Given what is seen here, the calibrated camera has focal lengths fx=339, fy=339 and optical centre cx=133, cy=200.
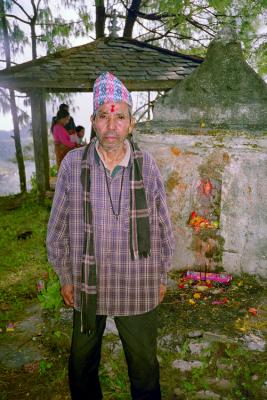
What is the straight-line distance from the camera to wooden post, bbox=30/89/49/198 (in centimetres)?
880

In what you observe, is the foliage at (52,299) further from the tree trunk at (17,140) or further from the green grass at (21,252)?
the tree trunk at (17,140)

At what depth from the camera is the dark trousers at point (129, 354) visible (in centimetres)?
211

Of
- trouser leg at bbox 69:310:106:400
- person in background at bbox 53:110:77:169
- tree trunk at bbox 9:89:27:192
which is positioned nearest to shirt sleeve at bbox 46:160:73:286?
trouser leg at bbox 69:310:106:400

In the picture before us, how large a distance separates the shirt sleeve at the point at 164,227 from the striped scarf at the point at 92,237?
0.17 m

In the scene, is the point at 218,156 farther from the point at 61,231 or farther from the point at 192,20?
the point at 192,20

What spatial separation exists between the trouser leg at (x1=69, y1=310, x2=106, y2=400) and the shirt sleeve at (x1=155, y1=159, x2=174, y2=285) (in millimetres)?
534

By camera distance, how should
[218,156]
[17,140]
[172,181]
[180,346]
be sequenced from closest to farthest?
[180,346]
[218,156]
[172,181]
[17,140]

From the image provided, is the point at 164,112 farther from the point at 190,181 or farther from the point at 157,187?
the point at 157,187

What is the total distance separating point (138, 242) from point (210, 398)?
1.57 meters

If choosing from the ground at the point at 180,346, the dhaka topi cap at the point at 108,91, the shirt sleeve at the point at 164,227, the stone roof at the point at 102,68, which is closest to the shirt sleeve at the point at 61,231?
the dhaka topi cap at the point at 108,91

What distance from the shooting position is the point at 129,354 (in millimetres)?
2178

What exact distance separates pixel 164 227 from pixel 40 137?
24.6ft

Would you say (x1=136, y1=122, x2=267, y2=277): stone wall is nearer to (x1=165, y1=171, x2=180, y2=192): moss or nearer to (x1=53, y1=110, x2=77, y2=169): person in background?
(x1=165, y1=171, x2=180, y2=192): moss

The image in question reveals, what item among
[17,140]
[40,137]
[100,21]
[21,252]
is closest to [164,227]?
[21,252]
